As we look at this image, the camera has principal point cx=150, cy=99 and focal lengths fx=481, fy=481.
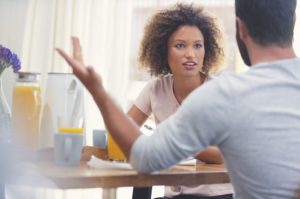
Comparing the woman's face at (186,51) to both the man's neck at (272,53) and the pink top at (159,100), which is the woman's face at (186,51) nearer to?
the pink top at (159,100)

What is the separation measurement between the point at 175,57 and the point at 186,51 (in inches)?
2.3

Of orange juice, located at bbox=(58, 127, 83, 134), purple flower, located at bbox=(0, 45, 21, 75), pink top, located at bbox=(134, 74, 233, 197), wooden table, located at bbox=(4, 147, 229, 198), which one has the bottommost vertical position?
wooden table, located at bbox=(4, 147, 229, 198)

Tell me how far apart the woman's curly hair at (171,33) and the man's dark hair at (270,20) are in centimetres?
103

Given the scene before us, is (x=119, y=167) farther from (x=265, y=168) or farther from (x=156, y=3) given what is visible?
(x=156, y=3)

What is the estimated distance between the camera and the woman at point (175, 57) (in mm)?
2023

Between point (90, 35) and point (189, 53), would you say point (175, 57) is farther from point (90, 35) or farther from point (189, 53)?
point (90, 35)

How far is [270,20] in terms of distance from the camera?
1049mm

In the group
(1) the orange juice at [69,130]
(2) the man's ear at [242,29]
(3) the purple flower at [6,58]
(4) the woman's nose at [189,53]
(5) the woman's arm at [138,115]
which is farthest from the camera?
(5) the woman's arm at [138,115]

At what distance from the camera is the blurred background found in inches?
120

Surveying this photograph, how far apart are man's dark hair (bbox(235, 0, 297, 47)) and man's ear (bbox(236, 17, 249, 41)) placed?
11 millimetres

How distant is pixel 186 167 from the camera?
1.33 m

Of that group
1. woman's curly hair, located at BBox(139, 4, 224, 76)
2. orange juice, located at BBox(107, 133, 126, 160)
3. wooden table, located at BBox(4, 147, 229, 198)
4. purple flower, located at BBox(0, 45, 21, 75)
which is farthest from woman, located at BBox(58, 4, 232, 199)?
purple flower, located at BBox(0, 45, 21, 75)

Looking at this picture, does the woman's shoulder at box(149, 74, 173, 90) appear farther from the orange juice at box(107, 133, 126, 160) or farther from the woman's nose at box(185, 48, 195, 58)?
the orange juice at box(107, 133, 126, 160)

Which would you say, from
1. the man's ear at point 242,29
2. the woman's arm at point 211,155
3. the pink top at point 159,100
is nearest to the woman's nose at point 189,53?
the pink top at point 159,100
